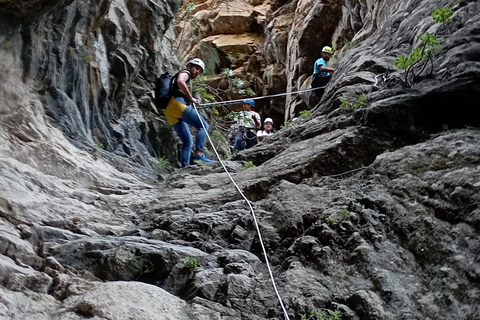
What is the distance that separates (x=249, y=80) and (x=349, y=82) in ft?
36.0

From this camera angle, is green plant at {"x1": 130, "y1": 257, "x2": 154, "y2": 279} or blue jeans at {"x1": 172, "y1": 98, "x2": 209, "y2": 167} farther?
blue jeans at {"x1": 172, "y1": 98, "x2": 209, "y2": 167}

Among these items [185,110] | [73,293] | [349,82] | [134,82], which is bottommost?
[73,293]

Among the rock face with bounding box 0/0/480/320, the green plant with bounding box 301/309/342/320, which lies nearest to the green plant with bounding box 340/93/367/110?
the rock face with bounding box 0/0/480/320

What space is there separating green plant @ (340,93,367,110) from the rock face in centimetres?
6

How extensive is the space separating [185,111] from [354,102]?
10.1ft

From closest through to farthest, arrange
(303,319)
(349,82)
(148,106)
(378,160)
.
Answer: (303,319), (378,160), (349,82), (148,106)

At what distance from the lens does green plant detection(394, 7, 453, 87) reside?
6.11 m

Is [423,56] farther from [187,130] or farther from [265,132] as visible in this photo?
[265,132]

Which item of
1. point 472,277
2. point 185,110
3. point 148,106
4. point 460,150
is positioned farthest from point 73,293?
point 148,106

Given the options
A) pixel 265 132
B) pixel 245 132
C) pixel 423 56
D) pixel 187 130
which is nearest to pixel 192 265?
pixel 423 56

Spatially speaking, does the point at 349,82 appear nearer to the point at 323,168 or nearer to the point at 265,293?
the point at 323,168

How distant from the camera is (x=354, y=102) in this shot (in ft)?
24.7

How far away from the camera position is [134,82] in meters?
11.1

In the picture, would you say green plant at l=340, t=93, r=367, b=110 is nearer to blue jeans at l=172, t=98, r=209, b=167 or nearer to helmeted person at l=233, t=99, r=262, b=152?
blue jeans at l=172, t=98, r=209, b=167
